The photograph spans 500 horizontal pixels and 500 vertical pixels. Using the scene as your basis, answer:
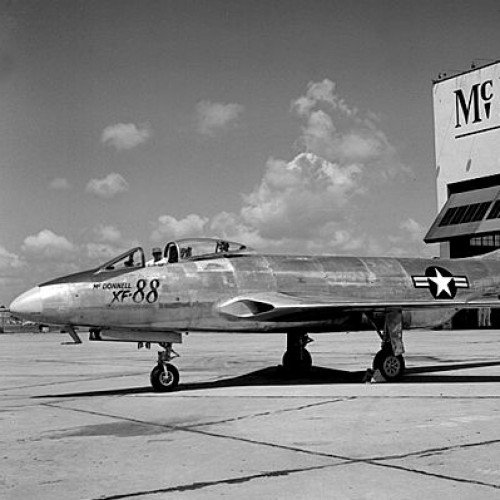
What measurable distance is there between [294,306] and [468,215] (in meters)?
35.2

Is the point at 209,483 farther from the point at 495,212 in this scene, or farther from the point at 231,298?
the point at 495,212

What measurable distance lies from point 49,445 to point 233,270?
6.65 meters

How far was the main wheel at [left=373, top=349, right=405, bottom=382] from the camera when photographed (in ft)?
46.0

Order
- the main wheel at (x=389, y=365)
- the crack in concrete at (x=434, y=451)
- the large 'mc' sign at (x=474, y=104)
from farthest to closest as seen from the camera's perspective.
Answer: the large 'mc' sign at (x=474, y=104), the main wheel at (x=389, y=365), the crack in concrete at (x=434, y=451)

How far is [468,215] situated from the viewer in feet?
150

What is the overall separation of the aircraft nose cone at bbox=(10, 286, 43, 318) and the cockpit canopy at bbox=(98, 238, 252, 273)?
132 cm

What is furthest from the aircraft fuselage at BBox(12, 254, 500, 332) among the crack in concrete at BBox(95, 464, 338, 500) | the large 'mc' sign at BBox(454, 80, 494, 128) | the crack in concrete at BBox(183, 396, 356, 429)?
the large 'mc' sign at BBox(454, 80, 494, 128)

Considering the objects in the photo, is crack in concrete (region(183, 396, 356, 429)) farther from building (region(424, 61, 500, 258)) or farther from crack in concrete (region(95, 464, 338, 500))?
building (region(424, 61, 500, 258))

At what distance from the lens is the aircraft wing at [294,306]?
13180 millimetres

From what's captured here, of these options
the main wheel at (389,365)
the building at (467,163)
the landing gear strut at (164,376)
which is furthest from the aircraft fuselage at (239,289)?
the building at (467,163)

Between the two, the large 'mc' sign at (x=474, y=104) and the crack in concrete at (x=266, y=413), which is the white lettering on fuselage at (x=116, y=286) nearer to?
the crack in concrete at (x=266, y=413)

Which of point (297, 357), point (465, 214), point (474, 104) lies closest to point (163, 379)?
point (297, 357)

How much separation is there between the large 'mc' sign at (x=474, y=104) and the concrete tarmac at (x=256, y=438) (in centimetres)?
3289

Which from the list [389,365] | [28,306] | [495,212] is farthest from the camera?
[495,212]
